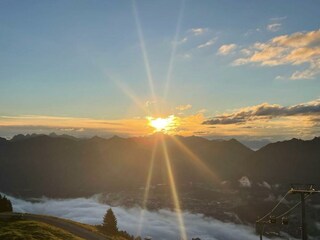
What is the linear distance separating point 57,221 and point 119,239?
19.5 meters

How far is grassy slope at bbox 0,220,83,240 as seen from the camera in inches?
3120

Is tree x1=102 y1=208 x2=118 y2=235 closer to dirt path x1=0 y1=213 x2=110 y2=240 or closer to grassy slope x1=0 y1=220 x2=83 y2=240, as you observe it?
dirt path x1=0 y1=213 x2=110 y2=240

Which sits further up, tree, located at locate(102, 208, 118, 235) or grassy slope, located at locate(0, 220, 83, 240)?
grassy slope, located at locate(0, 220, 83, 240)

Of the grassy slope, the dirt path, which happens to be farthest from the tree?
the grassy slope

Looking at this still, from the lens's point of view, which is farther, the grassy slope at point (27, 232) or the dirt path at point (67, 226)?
the dirt path at point (67, 226)

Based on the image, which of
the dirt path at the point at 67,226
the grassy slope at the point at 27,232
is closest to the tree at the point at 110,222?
the dirt path at the point at 67,226

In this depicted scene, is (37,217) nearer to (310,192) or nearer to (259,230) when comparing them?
(259,230)

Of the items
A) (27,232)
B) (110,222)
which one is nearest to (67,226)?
(110,222)

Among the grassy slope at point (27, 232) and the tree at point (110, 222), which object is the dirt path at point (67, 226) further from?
the tree at point (110, 222)

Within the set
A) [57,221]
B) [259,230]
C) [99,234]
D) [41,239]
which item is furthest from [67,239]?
[259,230]

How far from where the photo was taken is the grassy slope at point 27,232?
260 feet

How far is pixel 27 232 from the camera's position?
85.5 metres

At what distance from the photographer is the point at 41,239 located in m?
80.4

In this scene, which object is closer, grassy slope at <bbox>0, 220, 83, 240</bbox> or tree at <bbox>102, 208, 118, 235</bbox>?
grassy slope at <bbox>0, 220, 83, 240</bbox>
